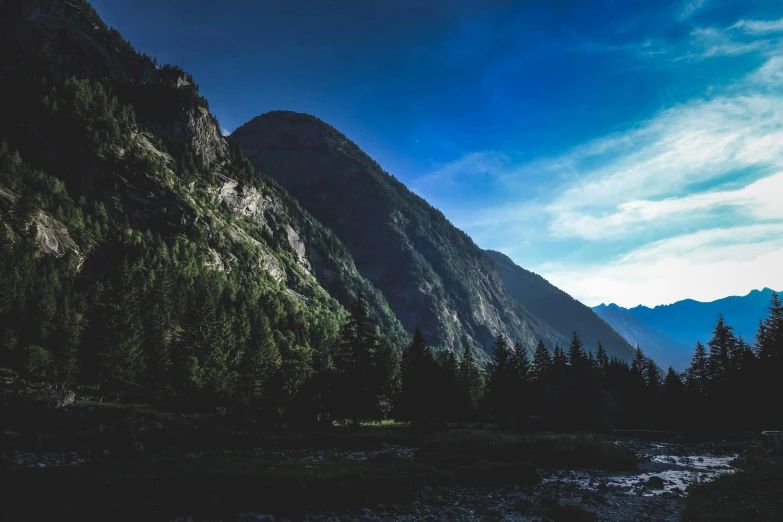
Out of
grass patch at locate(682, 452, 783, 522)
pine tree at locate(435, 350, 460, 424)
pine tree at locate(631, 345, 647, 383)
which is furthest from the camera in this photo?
pine tree at locate(631, 345, 647, 383)

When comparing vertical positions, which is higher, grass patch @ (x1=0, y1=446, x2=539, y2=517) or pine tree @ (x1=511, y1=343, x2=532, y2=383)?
pine tree @ (x1=511, y1=343, x2=532, y2=383)

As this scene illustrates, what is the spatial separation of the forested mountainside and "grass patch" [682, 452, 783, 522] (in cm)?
4676

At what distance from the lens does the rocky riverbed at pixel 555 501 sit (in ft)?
56.4

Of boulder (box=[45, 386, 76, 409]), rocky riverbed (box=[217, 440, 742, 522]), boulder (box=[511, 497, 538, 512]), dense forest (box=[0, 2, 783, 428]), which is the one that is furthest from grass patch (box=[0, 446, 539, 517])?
dense forest (box=[0, 2, 783, 428])

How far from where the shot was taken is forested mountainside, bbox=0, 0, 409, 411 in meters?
68.8

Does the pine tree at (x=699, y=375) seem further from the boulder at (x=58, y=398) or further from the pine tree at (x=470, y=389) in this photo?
the boulder at (x=58, y=398)

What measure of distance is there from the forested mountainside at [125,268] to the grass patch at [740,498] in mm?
46760

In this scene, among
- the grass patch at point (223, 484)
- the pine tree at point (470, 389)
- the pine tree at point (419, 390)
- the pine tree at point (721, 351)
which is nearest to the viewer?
the grass patch at point (223, 484)

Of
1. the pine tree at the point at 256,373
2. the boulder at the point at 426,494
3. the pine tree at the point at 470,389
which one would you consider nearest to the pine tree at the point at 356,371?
the pine tree at the point at 256,373

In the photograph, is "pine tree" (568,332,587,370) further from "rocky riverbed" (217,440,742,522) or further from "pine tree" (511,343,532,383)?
"rocky riverbed" (217,440,742,522)

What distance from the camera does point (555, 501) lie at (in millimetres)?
19328

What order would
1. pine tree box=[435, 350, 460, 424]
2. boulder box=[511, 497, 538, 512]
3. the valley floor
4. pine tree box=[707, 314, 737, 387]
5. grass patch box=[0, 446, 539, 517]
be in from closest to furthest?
1. grass patch box=[0, 446, 539, 517]
2. the valley floor
3. boulder box=[511, 497, 538, 512]
4. pine tree box=[435, 350, 460, 424]
5. pine tree box=[707, 314, 737, 387]

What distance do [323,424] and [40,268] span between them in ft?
294

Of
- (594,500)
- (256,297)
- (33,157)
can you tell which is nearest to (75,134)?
(33,157)
